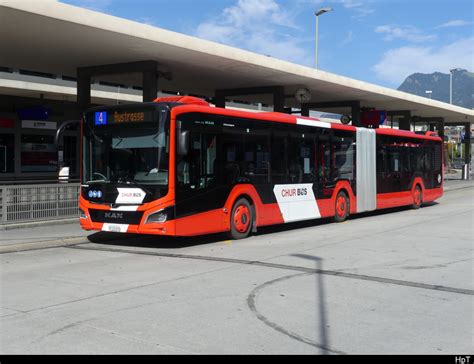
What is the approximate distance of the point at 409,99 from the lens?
29312 millimetres

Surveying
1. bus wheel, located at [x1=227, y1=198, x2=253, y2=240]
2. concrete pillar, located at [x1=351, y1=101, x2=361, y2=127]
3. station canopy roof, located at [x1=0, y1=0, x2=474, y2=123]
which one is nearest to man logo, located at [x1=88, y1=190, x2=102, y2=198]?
bus wheel, located at [x1=227, y1=198, x2=253, y2=240]

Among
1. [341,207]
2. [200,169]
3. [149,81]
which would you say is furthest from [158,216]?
[149,81]

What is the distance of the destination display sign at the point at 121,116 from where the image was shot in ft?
35.1

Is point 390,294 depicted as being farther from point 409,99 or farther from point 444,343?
point 409,99

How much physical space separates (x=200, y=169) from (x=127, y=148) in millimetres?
1519

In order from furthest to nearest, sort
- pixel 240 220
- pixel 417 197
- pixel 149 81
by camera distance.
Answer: pixel 417 197, pixel 149 81, pixel 240 220

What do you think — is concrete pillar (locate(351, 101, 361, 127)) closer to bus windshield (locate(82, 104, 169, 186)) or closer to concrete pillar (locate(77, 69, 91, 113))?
concrete pillar (locate(77, 69, 91, 113))

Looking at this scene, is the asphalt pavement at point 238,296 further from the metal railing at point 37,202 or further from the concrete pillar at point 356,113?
the concrete pillar at point 356,113

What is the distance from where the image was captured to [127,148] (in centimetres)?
1091

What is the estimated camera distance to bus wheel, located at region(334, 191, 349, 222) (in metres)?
16.1

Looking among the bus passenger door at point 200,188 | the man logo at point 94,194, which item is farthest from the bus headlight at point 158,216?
the man logo at point 94,194

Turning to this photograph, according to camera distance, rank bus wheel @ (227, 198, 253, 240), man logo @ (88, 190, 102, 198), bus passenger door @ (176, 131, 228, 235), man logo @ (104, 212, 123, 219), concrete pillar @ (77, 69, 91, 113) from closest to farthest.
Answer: bus passenger door @ (176, 131, 228, 235) < man logo @ (104, 212, 123, 219) < man logo @ (88, 190, 102, 198) < bus wheel @ (227, 198, 253, 240) < concrete pillar @ (77, 69, 91, 113)

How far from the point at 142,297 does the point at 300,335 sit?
233cm

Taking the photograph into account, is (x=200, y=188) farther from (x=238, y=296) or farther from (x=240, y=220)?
(x=238, y=296)
